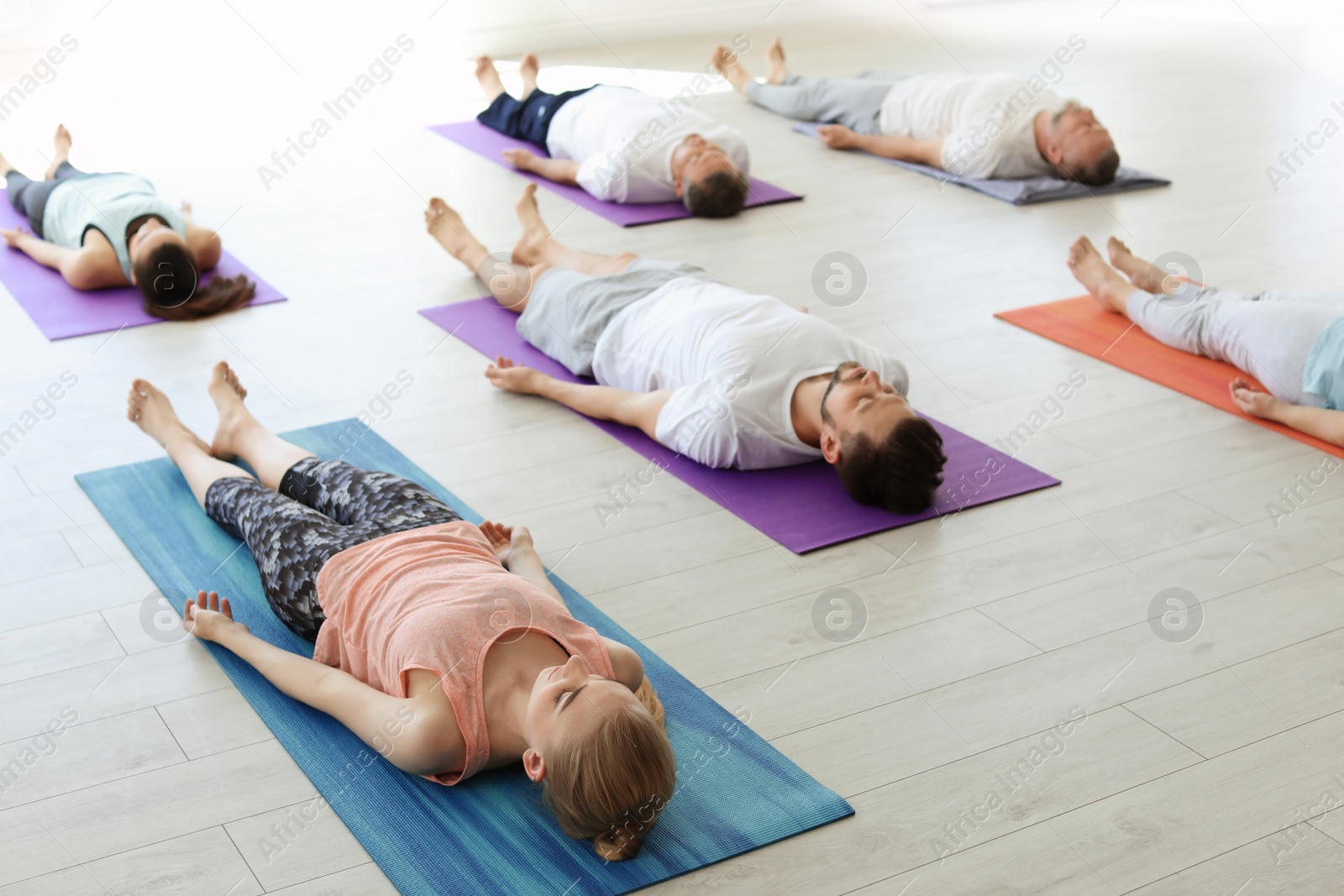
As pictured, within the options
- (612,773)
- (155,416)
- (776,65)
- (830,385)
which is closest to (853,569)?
(830,385)

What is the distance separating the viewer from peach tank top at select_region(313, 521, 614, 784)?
5.67 feet

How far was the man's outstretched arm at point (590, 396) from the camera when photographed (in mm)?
2840

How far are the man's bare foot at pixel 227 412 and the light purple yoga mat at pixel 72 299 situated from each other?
88cm

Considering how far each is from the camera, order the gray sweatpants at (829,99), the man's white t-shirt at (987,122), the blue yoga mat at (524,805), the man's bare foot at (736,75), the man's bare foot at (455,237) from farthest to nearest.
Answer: the man's bare foot at (736,75)
the gray sweatpants at (829,99)
the man's white t-shirt at (987,122)
the man's bare foot at (455,237)
the blue yoga mat at (524,805)

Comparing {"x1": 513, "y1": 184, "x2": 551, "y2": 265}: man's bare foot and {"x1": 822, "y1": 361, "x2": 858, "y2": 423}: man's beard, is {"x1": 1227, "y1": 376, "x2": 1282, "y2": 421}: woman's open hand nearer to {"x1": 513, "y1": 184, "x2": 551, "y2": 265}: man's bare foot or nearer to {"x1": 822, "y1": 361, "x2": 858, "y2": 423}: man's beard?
{"x1": 822, "y1": 361, "x2": 858, "y2": 423}: man's beard

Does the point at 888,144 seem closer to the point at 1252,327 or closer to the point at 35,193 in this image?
the point at 1252,327

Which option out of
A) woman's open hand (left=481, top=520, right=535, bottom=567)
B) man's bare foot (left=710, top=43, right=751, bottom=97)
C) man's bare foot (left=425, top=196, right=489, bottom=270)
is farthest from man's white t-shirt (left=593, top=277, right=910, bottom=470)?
man's bare foot (left=710, top=43, right=751, bottom=97)

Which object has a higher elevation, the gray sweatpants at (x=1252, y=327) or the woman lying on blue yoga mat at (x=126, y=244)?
the gray sweatpants at (x=1252, y=327)

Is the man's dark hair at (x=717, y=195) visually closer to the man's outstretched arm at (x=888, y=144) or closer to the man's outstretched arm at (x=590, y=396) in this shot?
the man's outstretched arm at (x=888, y=144)

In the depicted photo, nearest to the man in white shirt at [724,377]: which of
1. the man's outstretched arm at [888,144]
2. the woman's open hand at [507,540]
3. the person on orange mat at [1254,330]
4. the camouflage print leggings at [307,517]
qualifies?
the woman's open hand at [507,540]

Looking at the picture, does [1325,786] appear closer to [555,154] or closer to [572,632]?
[572,632]

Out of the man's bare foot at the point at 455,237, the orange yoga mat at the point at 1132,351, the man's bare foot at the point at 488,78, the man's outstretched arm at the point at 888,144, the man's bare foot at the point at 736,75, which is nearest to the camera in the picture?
the orange yoga mat at the point at 1132,351

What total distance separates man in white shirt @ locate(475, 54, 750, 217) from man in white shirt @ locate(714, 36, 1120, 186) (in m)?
0.89

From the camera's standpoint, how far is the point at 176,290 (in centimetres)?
346
